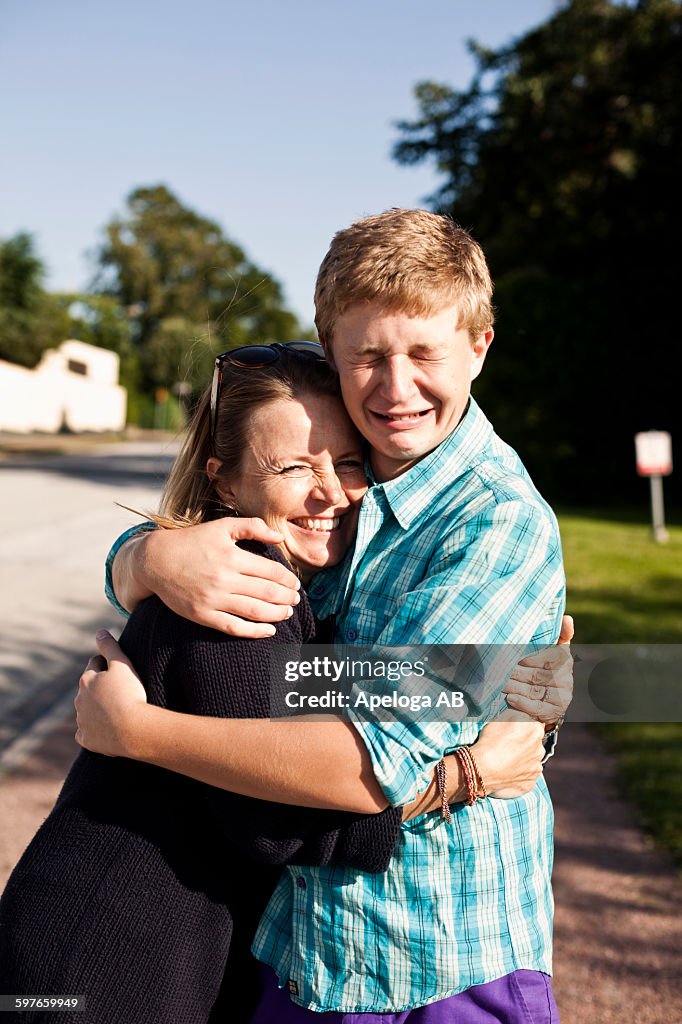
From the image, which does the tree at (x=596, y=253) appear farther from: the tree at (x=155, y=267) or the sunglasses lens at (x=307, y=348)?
the tree at (x=155, y=267)

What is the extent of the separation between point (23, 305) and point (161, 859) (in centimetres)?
4313

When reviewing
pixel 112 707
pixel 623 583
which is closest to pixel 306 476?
pixel 112 707

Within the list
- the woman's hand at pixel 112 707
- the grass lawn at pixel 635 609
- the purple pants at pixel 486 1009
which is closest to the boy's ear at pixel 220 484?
the woman's hand at pixel 112 707

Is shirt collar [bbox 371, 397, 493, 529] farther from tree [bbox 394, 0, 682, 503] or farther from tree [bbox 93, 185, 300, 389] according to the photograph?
tree [bbox 93, 185, 300, 389]

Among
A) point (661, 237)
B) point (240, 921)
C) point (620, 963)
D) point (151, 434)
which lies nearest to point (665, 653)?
point (620, 963)

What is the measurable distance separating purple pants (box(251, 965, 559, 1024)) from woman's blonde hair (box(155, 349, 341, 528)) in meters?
0.93

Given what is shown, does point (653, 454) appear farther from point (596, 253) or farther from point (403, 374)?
point (403, 374)

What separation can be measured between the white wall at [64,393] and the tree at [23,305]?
1.65 m

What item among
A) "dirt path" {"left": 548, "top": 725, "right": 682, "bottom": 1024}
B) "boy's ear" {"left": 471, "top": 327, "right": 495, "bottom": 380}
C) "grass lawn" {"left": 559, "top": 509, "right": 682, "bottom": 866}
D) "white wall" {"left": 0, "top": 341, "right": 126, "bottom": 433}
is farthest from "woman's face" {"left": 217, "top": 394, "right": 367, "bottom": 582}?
"white wall" {"left": 0, "top": 341, "right": 126, "bottom": 433}

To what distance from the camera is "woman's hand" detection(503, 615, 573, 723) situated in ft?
5.83

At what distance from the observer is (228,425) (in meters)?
1.98

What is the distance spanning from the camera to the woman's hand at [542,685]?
178 centimetres

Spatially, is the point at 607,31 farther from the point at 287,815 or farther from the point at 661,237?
the point at 287,815

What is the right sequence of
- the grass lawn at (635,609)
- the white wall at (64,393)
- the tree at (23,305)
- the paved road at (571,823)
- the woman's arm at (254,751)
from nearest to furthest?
the woman's arm at (254,751) < the paved road at (571,823) < the grass lawn at (635,609) < the tree at (23,305) < the white wall at (64,393)
